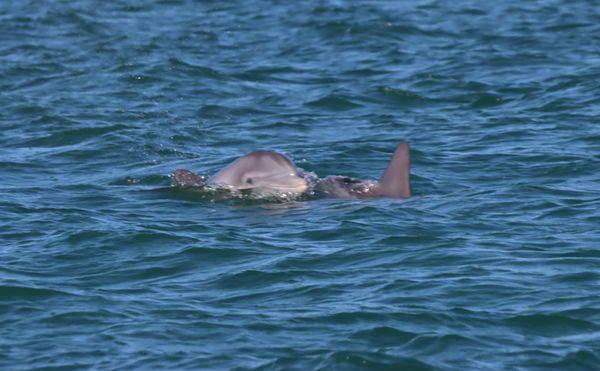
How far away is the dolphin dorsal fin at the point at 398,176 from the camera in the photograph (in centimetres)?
1516

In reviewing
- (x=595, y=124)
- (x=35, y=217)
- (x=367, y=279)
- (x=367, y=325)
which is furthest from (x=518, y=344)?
(x=595, y=124)

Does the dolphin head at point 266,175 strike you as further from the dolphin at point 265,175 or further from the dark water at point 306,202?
the dark water at point 306,202

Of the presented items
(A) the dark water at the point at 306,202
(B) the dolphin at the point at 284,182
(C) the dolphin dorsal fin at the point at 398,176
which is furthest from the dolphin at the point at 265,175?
(C) the dolphin dorsal fin at the point at 398,176

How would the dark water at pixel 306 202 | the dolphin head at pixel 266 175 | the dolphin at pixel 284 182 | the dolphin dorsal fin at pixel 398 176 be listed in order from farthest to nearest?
the dolphin head at pixel 266 175 < the dolphin at pixel 284 182 < the dolphin dorsal fin at pixel 398 176 < the dark water at pixel 306 202

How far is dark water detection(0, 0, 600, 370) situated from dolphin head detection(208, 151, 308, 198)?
289mm

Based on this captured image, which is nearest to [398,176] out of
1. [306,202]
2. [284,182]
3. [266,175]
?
[306,202]

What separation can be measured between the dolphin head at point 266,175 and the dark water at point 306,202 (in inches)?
11.4

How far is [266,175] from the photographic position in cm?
1567

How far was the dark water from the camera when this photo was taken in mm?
10875

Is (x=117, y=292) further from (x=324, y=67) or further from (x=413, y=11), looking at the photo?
(x=413, y=11)

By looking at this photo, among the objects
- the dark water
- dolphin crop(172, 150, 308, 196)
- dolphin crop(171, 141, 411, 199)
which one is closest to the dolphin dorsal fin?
dolphin crop(171, 141, 411, 199)

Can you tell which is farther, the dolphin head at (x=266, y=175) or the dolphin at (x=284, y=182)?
the dolphin head at (x=266, y=175)

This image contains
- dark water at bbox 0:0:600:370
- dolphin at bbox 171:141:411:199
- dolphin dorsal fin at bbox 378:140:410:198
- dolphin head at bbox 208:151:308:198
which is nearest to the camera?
dark water at bbox 0:0:600:370

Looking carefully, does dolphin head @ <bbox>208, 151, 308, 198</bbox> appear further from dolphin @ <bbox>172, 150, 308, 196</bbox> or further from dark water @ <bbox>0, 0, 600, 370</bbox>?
dark water @ <bbox>0, 0, 600, 370</bbox>
